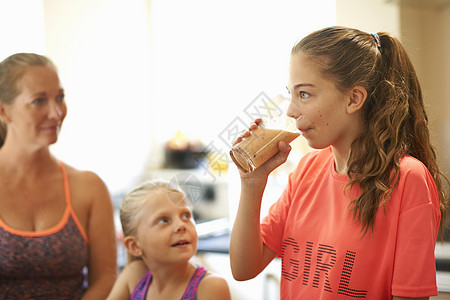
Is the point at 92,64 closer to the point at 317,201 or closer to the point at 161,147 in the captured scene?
the point at 161,147

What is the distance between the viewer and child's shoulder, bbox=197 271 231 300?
127cm

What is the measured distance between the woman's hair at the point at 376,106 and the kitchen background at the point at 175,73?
0.51 meters

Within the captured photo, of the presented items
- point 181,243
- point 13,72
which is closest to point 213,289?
point 181,243

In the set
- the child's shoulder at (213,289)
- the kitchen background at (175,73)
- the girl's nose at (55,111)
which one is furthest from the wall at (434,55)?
the girl's nose at (55,111)

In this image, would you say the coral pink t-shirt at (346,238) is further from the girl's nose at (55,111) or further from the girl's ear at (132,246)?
the girl's nose at (55,111)

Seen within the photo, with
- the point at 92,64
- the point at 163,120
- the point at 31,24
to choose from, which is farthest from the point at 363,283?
the point at 163,120

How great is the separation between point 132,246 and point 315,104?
744 millimetres

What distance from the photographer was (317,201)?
1062 millimetres

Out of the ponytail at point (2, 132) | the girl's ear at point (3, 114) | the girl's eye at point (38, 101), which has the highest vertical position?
the girl's eye at point (38, 101)

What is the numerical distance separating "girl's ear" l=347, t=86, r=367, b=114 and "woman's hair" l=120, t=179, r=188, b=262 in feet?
1.90

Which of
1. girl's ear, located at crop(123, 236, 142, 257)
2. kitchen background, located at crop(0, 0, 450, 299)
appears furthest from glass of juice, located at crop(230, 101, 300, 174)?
kitchen background, located at crop(0, 0, 450, 299)

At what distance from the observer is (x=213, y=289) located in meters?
1.28

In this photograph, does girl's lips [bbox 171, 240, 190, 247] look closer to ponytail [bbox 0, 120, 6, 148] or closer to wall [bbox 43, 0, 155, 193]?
ponytail [bbox 0, 120, 6, 148]

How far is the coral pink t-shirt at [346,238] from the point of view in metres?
0.88
